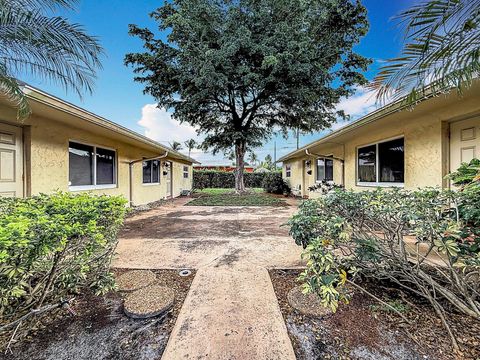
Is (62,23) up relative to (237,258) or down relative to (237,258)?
up

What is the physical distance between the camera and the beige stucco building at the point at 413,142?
4.07 m

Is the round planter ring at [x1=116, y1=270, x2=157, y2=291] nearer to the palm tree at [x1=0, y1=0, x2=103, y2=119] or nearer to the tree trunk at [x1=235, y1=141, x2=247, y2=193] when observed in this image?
the palm tree at [x1=0, y1=0, x2=103, y2=119]

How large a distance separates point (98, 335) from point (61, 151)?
5.17m

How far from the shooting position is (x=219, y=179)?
2281cm

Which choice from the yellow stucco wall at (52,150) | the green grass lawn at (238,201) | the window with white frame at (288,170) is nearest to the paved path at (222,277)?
the yellow stucco wall at (52,150)

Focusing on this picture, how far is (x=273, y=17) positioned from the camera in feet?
35.3

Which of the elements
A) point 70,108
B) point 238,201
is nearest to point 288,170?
point 238,201

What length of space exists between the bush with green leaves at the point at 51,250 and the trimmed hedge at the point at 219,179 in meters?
19.0

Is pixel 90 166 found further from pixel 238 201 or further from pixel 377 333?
pixel 377 333

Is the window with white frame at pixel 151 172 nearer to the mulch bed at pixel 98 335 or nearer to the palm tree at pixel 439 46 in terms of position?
the mulch bed at pixel 98 335

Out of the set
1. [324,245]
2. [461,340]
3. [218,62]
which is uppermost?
[218,62]

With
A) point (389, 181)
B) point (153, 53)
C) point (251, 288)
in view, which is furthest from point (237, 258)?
point (153, 53)

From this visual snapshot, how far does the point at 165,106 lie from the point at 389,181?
1204cm

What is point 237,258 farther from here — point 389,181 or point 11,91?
point 389,181
